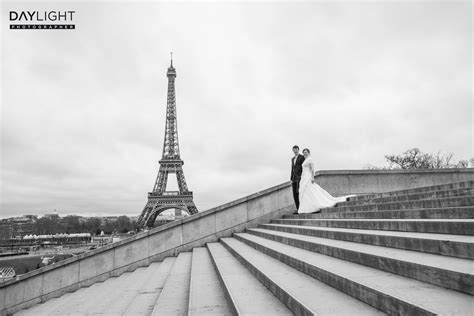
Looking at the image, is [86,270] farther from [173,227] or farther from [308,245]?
[308,245]

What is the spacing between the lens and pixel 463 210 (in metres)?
3.73

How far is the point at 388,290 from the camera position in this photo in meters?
2.37

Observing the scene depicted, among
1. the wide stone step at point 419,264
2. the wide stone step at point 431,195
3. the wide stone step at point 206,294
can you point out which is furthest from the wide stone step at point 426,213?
the wide stone step at point 206,294

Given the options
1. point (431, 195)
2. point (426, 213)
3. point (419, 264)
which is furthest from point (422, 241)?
point (431, 195)

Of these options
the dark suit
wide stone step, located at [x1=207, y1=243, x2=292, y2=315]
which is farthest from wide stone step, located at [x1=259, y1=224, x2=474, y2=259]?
the dark suit

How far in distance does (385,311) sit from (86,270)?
8.60 metres

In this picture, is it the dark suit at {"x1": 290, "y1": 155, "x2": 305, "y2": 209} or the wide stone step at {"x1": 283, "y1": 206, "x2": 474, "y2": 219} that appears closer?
the wide stone step at {"x1": 283, "y1": 206, "x2": 474, "y2": 219}

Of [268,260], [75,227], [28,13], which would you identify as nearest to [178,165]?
[28,13]

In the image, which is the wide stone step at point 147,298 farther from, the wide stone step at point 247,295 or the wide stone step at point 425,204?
the wide stone step at point 425,204

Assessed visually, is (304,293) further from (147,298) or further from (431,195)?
(431,195)

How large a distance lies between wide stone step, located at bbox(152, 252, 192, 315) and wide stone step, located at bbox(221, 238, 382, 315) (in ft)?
3.45

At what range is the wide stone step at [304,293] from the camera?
2.48m

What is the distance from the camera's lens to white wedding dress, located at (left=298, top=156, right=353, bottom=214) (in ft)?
28.0

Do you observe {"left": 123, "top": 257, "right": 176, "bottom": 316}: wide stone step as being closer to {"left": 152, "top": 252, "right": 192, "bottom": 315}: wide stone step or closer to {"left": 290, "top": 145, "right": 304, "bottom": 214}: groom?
{"left": 152, "top": 252, "right": 192, "bottom": 315}: wide stone step
